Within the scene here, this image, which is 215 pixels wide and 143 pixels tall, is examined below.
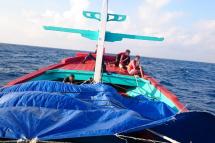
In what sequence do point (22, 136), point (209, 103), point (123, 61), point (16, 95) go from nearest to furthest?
point (22, 136) → point (16, 95) → point (123, 61) → point (209, 103)

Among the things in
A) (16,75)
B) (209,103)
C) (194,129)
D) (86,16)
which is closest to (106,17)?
(86,16)

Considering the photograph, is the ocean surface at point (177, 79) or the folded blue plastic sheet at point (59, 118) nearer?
the folded blue plastic sheet at point (59, 118)

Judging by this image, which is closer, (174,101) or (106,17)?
(174,101)

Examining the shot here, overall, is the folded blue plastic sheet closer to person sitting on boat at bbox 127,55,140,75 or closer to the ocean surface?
the ocean surface

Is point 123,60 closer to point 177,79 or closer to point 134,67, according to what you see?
point 134,67

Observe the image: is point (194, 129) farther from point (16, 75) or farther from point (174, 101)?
point (16, 75)

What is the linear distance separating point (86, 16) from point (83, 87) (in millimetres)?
4628

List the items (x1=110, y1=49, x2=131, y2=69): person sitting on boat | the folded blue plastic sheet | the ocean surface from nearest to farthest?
the folded blue plastic sheet < (x1=110, y1=49, x2=131, y2=69): person sitting on boat < the ocean surface

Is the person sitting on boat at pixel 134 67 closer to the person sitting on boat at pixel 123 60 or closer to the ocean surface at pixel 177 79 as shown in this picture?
the person sitting on boat at pixel 123 60

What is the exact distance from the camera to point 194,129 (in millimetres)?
4977

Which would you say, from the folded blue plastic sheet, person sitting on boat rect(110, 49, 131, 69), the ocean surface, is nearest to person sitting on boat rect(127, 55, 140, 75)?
person sitting on boat rect(110, 49, 131, 69)

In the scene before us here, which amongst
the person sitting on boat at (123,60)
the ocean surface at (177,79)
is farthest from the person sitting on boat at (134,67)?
the ocean surface at (177,79)

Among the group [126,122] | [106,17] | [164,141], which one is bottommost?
[164,141]

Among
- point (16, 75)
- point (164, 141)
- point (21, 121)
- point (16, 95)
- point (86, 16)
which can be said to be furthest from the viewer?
point (16, 75)
